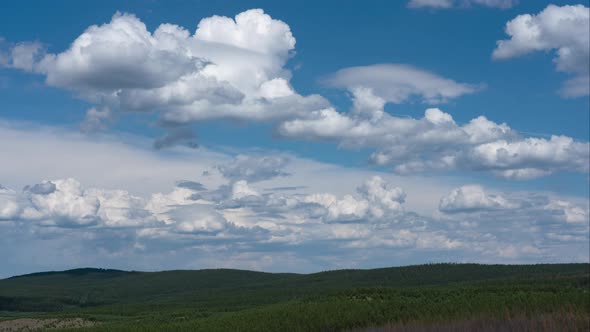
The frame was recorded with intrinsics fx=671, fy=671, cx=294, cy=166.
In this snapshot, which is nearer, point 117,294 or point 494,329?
point 494,329

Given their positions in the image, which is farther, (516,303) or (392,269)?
(392,269)

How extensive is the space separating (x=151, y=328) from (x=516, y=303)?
634 inches

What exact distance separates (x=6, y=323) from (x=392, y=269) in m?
93.3

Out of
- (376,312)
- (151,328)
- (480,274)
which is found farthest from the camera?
(480,274)

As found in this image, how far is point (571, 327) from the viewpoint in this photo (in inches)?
575

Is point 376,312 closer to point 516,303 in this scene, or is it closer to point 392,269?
point 516,303

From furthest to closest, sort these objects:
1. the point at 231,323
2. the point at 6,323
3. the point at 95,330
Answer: the point at 6,323 < the point at 95,330 < the point at 231,323

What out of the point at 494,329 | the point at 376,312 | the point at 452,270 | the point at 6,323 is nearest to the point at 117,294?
the point at 452,270

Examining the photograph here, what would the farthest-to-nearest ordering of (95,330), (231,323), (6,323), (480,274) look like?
(480,274), (6,323), (95,330), (231,323)

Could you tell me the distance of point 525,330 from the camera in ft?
48.2

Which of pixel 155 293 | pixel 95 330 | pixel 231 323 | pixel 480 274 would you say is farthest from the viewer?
pixel 155 293

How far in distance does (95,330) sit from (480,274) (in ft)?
310

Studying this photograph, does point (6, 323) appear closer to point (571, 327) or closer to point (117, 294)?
point (571, 327)

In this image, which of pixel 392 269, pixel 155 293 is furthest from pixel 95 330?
pixel 155 293
